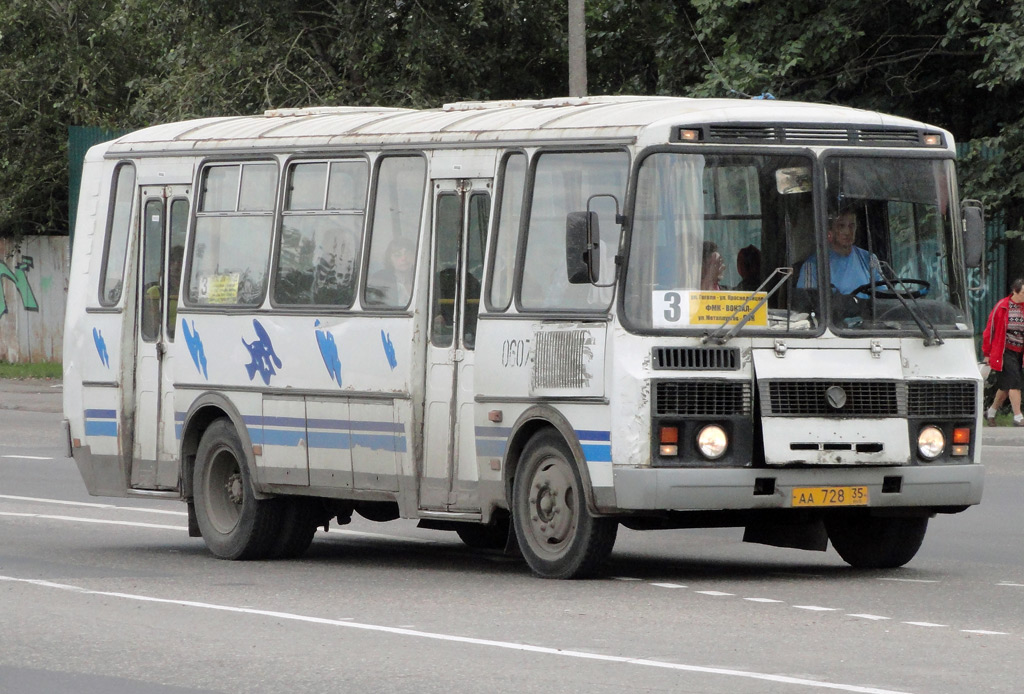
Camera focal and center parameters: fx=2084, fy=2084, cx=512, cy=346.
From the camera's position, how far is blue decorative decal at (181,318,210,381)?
13.8 m

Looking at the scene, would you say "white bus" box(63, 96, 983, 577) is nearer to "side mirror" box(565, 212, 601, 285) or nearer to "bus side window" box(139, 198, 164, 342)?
"side mirror" box(565, 212, 601, 285)

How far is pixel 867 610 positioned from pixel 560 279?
264 cm

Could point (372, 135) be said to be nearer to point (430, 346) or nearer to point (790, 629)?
point (430, 346)

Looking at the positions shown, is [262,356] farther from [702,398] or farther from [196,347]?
[702,398]

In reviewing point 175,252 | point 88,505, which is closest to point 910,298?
point 175,252

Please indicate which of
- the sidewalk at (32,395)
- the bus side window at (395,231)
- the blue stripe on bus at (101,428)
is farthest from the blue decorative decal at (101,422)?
the sidewalk at (32,395)

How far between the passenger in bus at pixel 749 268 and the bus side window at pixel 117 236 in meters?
5.13

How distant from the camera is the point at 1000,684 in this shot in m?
7.82

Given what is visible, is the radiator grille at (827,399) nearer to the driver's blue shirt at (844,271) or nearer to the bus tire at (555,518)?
the driver's blue shirt at (844,271)

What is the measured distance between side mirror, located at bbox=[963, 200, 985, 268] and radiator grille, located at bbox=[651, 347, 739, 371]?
5.36 ft

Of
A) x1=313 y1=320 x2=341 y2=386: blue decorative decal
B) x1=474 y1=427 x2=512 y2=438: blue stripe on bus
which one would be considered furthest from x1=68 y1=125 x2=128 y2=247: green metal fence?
x1=474 y1=427 x2=512 y2=438: blue stripe on bus

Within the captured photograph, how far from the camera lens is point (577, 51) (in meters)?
23.1

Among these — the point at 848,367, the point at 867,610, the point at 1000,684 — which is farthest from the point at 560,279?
the point at 1000,684

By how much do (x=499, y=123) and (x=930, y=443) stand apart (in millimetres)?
3084
